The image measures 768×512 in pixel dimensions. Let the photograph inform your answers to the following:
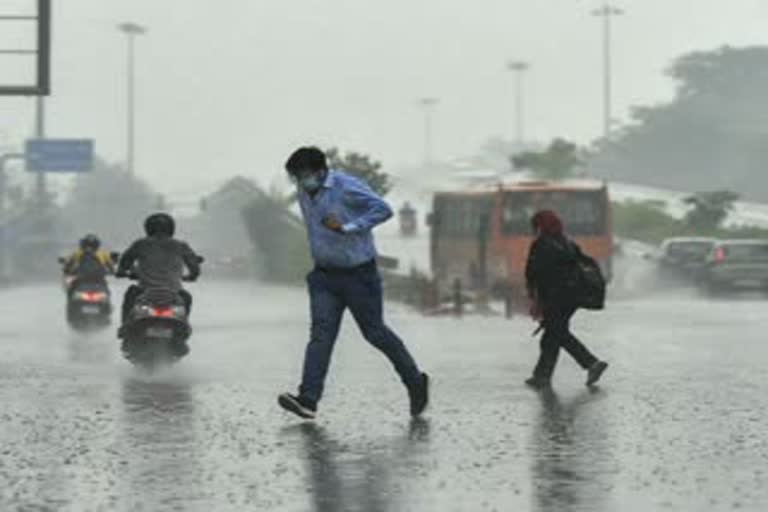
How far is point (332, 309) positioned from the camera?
11.1m

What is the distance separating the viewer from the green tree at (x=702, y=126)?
156125mm

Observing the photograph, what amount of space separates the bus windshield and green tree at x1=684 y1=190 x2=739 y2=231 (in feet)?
135

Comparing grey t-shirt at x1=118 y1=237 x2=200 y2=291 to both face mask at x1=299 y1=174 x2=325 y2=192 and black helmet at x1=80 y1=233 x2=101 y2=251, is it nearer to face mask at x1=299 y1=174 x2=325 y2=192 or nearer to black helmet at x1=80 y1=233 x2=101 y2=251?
face mask at x1=299 y1=174 x2=325 y2=192

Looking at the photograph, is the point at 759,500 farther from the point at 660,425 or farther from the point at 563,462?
the point at 660,425

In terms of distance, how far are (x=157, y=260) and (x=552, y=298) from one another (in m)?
3.74

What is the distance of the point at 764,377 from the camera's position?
14.9 m

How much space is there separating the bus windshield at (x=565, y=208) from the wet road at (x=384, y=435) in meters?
19.0

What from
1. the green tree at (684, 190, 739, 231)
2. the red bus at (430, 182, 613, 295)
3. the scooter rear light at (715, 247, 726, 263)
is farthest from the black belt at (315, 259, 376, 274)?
the green tree at (684, 190, 739, 231)

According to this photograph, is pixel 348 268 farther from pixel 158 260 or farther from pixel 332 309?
pixel 158 260

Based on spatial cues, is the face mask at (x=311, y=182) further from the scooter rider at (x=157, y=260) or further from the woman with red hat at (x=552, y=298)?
the scooter rider at (x=157, y=260)

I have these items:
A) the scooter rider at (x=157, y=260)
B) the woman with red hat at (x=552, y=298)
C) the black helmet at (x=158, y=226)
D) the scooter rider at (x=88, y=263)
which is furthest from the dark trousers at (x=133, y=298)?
the scooter rider at (x=88, y=263)

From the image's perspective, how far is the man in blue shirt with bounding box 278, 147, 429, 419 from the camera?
10.9 metres

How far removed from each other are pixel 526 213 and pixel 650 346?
62.0ft

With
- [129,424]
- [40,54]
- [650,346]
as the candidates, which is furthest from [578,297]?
[40,54]
